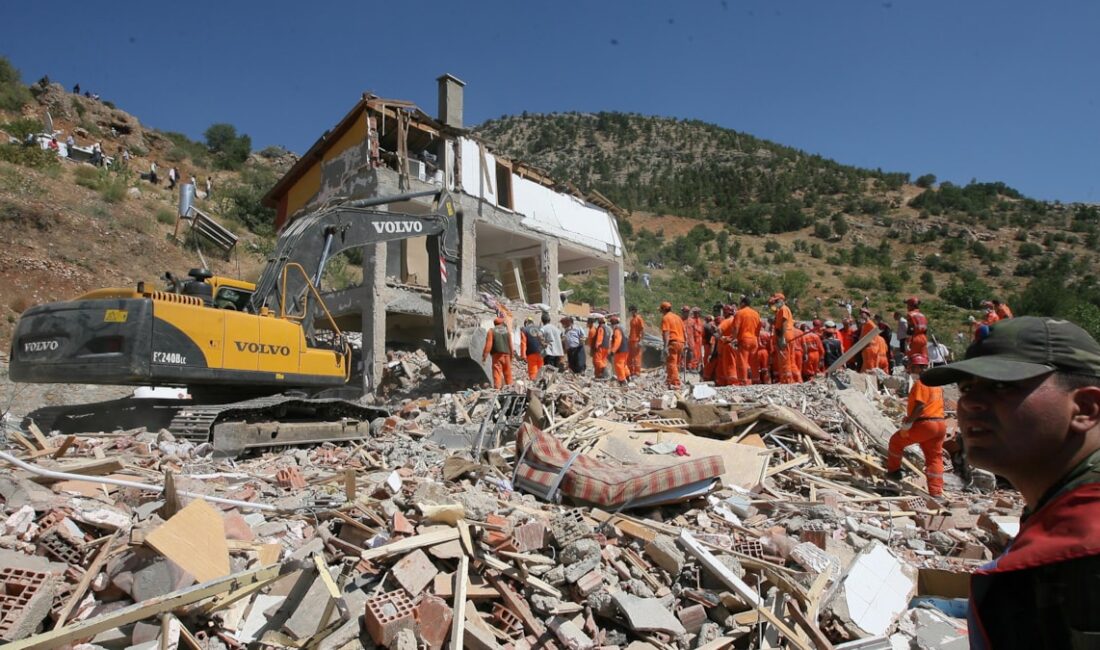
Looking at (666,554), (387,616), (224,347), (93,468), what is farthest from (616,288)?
(387,616)

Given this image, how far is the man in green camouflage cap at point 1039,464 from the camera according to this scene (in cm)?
128

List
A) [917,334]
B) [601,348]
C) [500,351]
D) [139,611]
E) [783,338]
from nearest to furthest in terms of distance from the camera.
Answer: [139,611]
[917,334]
[783,338]
[500,351]
[601,348]

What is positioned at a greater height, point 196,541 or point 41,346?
point 41,346

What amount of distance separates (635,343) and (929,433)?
8738mm

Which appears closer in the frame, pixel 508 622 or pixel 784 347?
pixel 508 622

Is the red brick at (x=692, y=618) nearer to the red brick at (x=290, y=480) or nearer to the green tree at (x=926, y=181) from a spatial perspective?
the red brick at (x=290, y=480)

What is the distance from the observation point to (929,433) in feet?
23.3

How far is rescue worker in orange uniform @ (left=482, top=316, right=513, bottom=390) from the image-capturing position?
1318 cm

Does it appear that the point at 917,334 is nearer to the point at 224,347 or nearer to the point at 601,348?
the point at 601,348

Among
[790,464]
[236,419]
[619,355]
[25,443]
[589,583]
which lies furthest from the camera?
[619,355]

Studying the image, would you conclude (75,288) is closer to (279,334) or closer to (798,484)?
(279,334)

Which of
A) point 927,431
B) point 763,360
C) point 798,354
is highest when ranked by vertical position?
point 798,354

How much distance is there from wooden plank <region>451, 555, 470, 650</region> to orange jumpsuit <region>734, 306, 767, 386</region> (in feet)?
30.8

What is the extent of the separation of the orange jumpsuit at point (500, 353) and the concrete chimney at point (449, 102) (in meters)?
7.88
